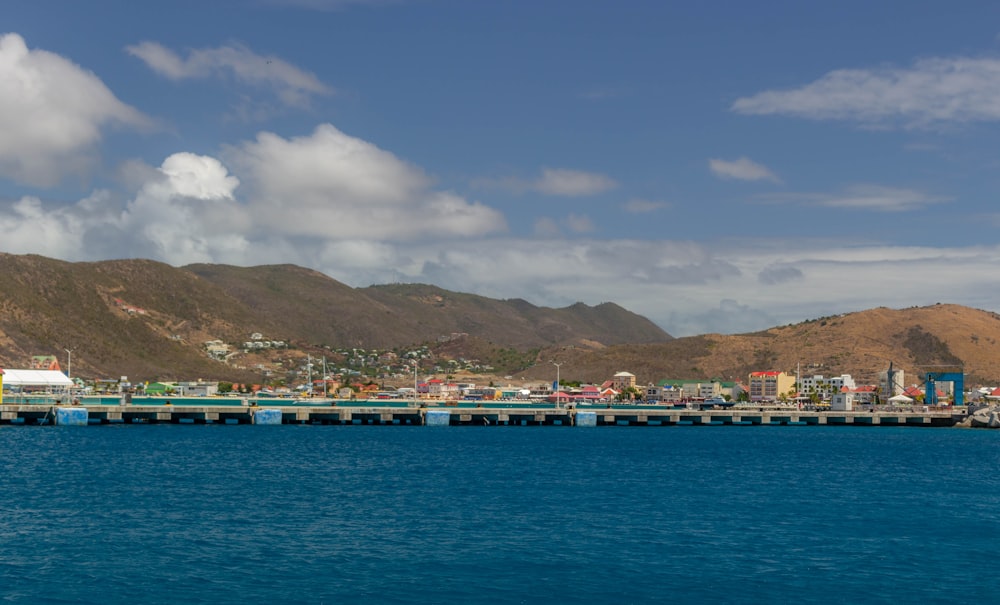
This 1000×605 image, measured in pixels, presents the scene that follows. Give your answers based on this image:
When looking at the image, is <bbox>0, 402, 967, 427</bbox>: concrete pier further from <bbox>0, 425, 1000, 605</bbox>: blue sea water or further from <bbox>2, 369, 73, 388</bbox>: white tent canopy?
<bbox>2, 369, 73, 388</bbox>: white tent canopy

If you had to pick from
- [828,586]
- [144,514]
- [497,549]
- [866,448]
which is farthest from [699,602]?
[866,448]

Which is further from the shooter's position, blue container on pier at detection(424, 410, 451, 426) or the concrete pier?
blue container on pier at detection(424, 410, 451, 426)

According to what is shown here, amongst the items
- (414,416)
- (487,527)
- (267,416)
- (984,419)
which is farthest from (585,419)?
(487,527)

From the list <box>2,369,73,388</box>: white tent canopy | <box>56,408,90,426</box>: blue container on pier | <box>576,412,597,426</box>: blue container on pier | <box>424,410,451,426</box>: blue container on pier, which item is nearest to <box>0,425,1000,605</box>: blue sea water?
<box>56,408,90,426</box>: blue container on pier

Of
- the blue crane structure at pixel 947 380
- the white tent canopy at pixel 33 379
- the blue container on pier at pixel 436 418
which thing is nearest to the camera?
the blue container on pier at pixel 436 418

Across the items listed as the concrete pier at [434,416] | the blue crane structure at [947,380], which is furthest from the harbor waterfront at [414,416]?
the blue crane structure at [947,380]

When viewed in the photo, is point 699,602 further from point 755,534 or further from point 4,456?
point 4,456

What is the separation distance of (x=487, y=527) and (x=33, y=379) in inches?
5771

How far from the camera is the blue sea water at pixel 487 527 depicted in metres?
36.1

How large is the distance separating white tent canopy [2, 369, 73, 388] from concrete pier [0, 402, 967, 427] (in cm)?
4231

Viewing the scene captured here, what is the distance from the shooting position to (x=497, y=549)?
42438 mm

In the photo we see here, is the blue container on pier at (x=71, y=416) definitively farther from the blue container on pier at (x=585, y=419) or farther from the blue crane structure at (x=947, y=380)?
the blue crane structure at (x=947, y=380)

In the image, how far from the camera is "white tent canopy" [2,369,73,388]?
167800 millimetres

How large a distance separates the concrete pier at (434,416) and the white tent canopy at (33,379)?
4231 centimetres
